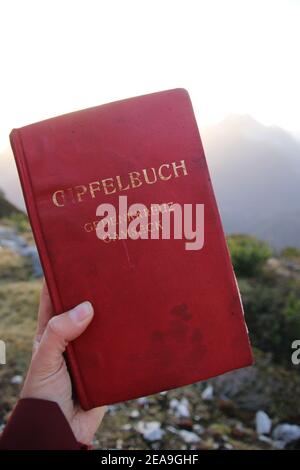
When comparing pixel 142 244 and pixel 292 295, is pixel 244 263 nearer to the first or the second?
pixel 292 295

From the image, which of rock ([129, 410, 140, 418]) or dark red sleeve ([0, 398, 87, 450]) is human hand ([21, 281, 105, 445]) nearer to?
dark red sleeve ([0, 398, 87, 450])

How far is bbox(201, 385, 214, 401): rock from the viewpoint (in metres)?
3.68

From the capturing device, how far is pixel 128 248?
147cm

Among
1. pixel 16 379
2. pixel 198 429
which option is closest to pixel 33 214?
pixel 198 429

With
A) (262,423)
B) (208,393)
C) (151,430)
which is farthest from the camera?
(208,393)

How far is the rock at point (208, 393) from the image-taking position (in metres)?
3.68

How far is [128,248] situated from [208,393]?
8.37 ft

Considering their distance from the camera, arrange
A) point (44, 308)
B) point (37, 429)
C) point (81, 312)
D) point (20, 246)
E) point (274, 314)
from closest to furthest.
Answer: point (37, 429)
point (81, 312)
point (44, 308)
point (274, 314)
point (20, 246)

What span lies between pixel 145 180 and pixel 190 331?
47 centimetres

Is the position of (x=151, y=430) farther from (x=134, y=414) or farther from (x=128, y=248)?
(x=128, y=248)

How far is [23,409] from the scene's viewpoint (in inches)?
54.1

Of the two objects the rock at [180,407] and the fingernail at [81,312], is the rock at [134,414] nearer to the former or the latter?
the rock at [180,407]
